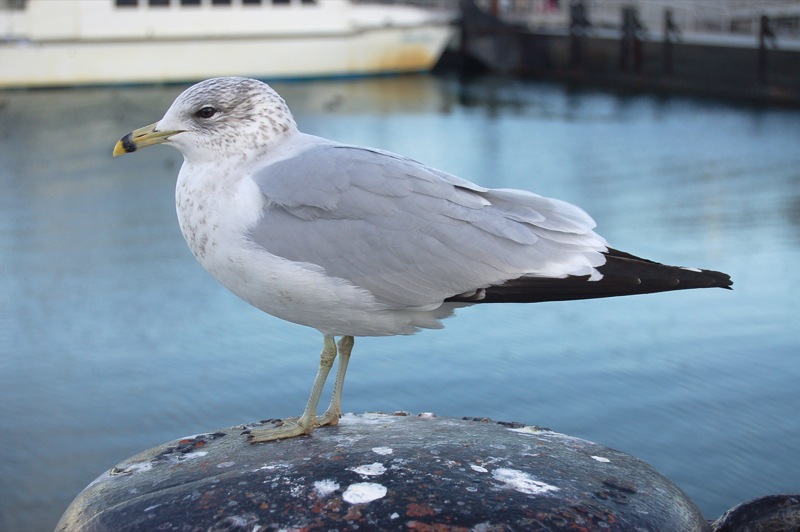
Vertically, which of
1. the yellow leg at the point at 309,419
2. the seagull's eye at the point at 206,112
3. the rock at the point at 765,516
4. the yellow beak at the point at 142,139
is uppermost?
the seagull's eye at the point at 206,112

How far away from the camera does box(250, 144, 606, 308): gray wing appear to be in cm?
329

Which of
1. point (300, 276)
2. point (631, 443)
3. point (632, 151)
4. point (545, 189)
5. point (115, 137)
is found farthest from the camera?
point (115, 137)

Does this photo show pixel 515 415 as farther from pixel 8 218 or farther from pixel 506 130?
pixel 506 130

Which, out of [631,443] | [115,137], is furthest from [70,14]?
[631,443]

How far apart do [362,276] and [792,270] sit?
204 inches

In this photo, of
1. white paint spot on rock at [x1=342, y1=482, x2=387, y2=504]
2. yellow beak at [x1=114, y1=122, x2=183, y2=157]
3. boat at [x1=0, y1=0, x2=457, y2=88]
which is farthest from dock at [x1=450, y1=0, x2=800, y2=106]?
white paint spot on rock at [x1=342, y1=482, x2=387, y2=504]

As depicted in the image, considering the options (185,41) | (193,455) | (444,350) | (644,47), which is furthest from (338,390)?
(185,41)

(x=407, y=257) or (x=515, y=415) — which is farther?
(x=515, y=415)

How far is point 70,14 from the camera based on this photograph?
2191 cm

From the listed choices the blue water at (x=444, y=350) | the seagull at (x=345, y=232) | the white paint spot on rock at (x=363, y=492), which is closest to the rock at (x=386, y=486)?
the white paint spot on rock at (x=363, y=492)

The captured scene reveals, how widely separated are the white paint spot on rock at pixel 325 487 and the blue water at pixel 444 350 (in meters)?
2.13

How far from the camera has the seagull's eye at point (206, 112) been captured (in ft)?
11.1

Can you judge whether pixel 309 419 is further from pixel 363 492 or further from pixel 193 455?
pixel 363 492

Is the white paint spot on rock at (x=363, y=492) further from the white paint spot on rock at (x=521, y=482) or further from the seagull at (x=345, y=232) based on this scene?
the seagull at (x=345, y=232)
